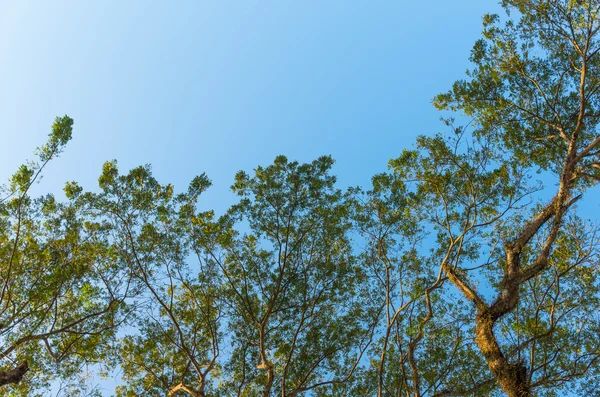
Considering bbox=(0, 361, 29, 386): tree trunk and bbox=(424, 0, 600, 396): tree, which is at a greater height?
bbox=(424, 0, 600, 396): tree

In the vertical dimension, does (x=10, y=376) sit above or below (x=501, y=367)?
above

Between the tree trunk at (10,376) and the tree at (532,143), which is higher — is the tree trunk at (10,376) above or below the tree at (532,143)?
below

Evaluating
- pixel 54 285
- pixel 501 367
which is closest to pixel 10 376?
pixel 54 285

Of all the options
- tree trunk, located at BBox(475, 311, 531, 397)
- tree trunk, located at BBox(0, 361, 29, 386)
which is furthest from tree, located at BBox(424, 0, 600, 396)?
tree trunk, located at BBox(0, 361, 29, 386)

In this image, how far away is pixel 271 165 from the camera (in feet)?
45.3

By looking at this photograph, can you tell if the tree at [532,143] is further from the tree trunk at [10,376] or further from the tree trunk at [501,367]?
the tree trunk at [10,376]

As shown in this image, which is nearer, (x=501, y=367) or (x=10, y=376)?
(x=501, y=367)

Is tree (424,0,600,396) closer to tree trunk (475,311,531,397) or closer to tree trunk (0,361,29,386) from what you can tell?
tree trunk (475,311,531,397)

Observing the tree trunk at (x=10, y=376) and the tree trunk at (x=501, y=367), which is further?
the tree trunk at (x=10, y=376)

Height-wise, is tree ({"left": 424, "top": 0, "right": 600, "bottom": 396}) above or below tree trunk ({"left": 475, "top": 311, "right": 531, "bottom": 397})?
above

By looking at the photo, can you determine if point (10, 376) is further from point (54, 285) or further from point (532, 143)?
point (532, 143)

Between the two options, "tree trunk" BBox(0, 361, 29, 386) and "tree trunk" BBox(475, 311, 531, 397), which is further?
"tree trunk" BBox(0, 361, 29, 386)

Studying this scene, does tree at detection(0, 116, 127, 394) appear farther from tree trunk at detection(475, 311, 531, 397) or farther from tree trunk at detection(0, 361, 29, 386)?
tree trunk at detection(475, 311, 531, 397)

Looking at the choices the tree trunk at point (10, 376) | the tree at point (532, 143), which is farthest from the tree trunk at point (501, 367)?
the tree trunk at point (10, 376)
